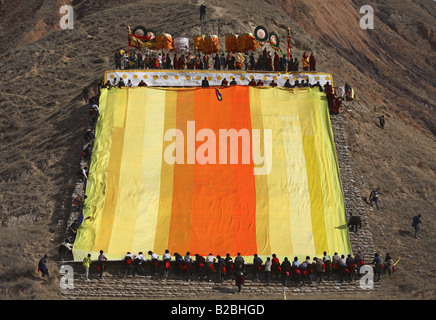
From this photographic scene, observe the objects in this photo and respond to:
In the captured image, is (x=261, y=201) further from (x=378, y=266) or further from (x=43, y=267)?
(x=43, y=267)

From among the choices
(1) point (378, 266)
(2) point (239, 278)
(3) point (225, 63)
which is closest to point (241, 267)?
(2) point (239, 278)

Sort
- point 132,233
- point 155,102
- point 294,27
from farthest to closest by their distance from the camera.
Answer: point 294,27, point 155,102, point 132,233

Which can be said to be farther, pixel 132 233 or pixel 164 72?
pixel 164 72

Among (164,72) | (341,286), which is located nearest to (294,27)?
(164,72)

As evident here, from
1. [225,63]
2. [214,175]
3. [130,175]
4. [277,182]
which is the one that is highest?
[225,63]

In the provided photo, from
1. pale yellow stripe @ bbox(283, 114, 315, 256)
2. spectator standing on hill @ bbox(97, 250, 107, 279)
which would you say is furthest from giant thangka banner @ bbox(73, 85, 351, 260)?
spectator standing on hill @ bbox(97, 250, 107, 279)

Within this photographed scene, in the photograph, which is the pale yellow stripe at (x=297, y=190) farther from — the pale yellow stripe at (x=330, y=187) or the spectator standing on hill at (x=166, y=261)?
the spectator standing on hill at (x=166, y=261)

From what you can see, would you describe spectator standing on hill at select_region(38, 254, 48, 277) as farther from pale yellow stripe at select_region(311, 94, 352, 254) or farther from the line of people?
pale yellow stripe at select_region(311, 94, 352, 254)
